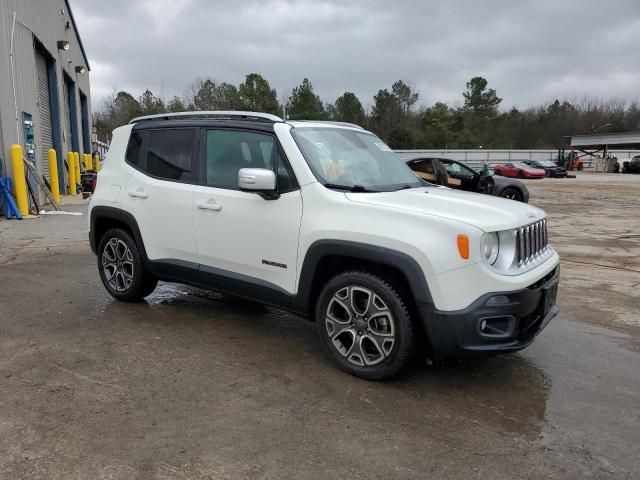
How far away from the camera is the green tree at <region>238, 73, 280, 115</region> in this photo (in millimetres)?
60737

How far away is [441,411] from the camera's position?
129 inches

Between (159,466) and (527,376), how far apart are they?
2.63 meters

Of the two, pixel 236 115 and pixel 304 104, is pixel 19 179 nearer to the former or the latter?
pixel 236 115

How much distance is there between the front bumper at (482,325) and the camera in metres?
3.18

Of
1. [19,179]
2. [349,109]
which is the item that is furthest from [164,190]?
[349,109]

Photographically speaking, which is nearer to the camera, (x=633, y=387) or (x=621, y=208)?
(x=633, y=387)

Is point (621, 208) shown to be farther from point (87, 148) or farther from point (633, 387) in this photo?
point (87, 148)

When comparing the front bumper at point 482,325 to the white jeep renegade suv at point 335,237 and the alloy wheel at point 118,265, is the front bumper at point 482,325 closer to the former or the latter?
the white jeep renegade suv at point 335,237

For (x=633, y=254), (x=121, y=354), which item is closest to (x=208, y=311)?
(x=121, y=354)

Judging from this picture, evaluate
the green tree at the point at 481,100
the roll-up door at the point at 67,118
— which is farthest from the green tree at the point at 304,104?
the roll-up door at the point at 67,118

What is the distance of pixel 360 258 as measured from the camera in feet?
11.6

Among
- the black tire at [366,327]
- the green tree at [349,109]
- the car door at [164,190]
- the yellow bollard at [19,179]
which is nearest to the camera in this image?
the black tire at [366,327]

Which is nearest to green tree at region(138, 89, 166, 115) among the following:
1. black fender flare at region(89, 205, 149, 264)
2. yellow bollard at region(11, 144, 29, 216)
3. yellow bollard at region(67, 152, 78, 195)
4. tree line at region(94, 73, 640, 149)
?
tree line at region(94, 73, 640, 149)

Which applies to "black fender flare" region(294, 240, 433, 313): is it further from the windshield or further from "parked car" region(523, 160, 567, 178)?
"parked car" region(523, 160, 567, 178)
